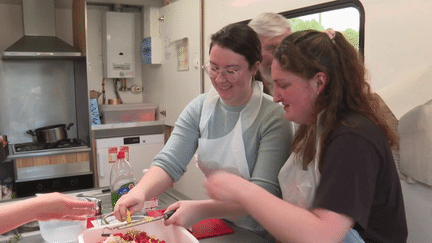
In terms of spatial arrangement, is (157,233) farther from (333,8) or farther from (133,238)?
(333,8)

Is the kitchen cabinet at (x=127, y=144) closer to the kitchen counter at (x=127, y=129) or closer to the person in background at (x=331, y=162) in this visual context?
the kitchen counter at (x=127, y=129)

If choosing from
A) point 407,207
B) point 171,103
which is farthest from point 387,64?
point 171,103

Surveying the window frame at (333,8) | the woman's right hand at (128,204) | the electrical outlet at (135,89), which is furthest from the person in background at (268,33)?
the electrical outlet at (135,89)

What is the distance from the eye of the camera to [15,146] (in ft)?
10.5

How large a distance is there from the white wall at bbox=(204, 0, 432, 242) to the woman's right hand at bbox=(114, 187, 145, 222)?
39.8 inches

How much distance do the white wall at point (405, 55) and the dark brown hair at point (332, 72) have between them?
51cm

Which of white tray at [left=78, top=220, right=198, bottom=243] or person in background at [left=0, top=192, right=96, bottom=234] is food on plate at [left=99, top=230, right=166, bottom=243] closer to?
white tray at [left=78, top=220, right=198, bottom=243]

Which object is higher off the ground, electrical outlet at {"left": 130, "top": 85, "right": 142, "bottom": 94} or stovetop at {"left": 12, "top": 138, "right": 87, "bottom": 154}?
electrical outlet at {"left": 130, "top": 85, "right": 142, "bottom": 94}

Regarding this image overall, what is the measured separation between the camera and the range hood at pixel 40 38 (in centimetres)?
309

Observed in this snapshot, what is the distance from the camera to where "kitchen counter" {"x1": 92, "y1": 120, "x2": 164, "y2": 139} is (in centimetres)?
327

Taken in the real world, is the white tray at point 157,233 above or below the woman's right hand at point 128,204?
below

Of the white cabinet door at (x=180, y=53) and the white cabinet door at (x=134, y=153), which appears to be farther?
the white cabinet door at (x=134, y=153)

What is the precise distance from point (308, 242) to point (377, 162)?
25 cm

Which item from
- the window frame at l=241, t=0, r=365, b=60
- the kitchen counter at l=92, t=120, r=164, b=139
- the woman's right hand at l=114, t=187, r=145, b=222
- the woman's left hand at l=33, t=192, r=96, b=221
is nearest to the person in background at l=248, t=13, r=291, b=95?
the window frame at l=241, t=0, r=365, b=60
